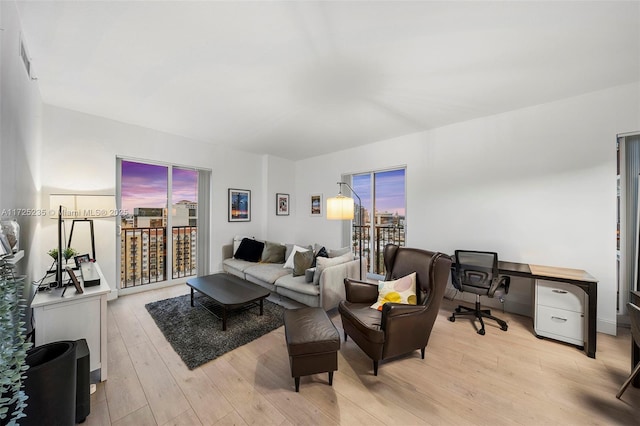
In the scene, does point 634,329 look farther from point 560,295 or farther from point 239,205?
point 239,205

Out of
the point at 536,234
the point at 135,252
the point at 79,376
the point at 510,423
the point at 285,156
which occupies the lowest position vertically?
the point at 510,423

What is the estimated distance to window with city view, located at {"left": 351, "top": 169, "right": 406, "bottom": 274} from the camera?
4395 mm

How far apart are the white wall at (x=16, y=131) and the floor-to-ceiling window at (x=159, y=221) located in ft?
4.08

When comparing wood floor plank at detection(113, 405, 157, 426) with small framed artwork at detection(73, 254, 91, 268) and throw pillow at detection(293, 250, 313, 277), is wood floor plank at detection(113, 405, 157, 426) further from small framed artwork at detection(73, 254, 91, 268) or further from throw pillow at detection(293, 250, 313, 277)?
throw pillow at detection(293, 250, 313, 277)

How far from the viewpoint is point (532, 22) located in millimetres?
1692

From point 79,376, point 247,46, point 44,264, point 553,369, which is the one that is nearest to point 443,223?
point 553,369

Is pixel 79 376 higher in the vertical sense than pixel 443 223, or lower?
lower

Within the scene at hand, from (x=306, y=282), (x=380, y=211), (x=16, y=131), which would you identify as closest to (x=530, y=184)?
(x=380, y=211)

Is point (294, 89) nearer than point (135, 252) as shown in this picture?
Yes

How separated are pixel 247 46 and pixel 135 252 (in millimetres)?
3970

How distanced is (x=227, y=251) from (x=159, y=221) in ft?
4.39

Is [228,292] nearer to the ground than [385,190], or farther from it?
nearer to the ground

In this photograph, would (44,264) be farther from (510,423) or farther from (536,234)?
(536,234)

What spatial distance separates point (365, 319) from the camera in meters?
2.12
